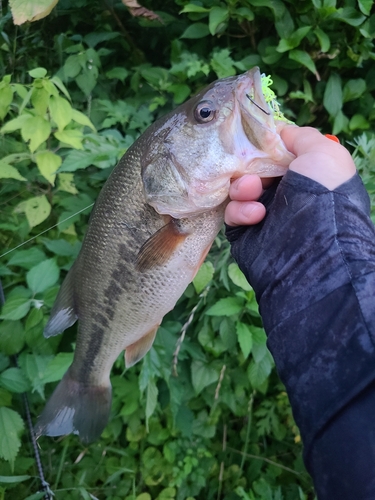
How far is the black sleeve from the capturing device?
2.56 feet

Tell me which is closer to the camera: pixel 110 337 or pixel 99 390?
pixel 110 337

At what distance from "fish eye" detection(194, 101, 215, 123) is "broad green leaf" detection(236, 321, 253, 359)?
92 cm

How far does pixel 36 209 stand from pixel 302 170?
1197mm

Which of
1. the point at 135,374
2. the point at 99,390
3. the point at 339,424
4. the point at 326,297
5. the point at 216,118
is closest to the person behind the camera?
the point at 339,424

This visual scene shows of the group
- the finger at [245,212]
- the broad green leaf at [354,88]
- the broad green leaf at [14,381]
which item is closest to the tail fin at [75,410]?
the broad green leaf at [14,381]

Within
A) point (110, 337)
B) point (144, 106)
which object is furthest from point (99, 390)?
point (144, 106)

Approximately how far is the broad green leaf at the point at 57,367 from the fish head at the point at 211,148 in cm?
85

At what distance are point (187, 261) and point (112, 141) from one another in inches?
32.0

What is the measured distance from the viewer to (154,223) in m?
1.21

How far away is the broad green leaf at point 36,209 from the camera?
1.68 metres

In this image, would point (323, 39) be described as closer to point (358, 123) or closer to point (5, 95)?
point (358, 123)

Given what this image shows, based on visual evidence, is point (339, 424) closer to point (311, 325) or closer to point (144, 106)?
point (311, 325)

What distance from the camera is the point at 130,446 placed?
2.05 m

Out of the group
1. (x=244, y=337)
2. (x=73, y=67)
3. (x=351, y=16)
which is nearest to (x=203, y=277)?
(x=244, y=337)
